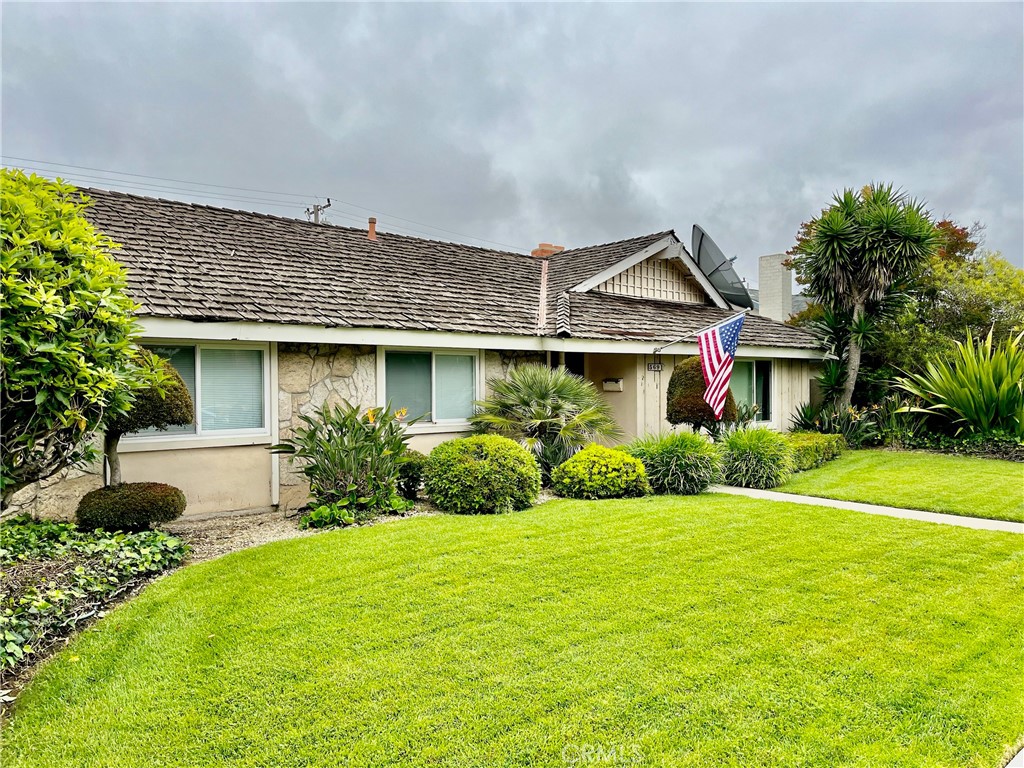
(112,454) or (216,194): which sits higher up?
(216,194)

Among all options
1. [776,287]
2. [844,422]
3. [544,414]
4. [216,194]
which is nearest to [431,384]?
[544,414]

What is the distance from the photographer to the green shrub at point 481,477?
26.3ft

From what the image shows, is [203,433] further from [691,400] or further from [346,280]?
[691,400]

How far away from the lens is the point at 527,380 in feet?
34.7

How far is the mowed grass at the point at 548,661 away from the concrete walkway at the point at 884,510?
151 cm

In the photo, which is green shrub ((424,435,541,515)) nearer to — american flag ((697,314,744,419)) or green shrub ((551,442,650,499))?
green shrub ((551,442,650,499))

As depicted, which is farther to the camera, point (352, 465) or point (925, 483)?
point (925, 483)

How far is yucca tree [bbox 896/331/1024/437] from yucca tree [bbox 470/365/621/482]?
8.60 m

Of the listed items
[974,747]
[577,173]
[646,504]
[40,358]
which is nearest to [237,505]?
[40,358]

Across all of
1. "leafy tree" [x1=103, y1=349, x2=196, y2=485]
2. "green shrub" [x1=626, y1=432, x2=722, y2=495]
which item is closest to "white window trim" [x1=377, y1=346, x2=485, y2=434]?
"green shrub" [x1=626, y1=432, x2=722, y2=495]

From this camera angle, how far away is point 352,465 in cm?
785

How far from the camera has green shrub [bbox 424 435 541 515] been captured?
8008mm

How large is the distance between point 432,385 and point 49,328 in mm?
6492

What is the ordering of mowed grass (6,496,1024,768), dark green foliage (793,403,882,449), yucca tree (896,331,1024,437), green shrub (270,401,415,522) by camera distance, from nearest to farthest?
1. mowed grass (6,496,1024,768)
2. green shrub (270,401,415,522)
3. yucca tree (896,331,1024,437)
4. dark green foliage (793,403,882,449)
